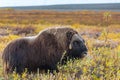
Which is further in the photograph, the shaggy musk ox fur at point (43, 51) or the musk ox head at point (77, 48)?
the shaggy musk ox fur at point (43, 51)

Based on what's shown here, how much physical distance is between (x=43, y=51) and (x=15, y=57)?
0.40m

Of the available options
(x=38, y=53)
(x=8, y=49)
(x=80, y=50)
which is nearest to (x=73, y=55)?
(x=80, y=50)

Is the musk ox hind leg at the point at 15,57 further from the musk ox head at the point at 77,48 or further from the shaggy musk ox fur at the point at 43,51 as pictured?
the musk ox head at the point at 77,48

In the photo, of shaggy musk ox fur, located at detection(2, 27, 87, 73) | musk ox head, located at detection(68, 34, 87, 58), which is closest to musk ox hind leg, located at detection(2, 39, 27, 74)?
shaggy musk ox fur, located at detection(2, 27, 87, 73)

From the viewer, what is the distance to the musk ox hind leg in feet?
18.3

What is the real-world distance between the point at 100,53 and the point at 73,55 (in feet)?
1.22

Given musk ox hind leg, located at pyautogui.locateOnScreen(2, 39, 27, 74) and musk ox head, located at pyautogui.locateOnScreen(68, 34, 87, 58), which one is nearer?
musk ox head, located at pyautogui.locateOnScreen(68, 34, 87, 58)

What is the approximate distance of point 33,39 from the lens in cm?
572

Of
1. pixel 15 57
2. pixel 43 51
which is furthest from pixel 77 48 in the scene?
pixel 15 57

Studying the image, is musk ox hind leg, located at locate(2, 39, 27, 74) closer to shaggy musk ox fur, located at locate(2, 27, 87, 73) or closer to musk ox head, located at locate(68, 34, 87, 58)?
shaggy musk ox fur, located at locate(2, 27, 87, 73)

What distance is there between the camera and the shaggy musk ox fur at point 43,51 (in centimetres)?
553

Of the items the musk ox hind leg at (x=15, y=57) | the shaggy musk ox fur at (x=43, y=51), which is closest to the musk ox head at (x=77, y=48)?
the shaggy musk ox fur at (x=43, y=51)

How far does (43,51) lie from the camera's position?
5.58 metres

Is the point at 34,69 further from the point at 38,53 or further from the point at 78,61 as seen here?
the point at 78,61
